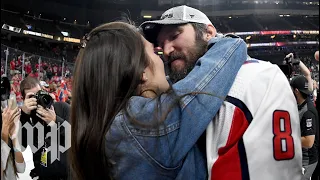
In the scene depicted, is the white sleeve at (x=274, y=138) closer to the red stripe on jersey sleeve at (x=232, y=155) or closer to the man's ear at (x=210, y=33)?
the red stripe on jersey sleeve at (x=232, y=155)

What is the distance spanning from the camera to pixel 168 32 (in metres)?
1.22

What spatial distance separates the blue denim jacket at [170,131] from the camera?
0.75m

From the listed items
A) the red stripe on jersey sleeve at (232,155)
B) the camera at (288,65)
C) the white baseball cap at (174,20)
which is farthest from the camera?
the camera at (288,65)

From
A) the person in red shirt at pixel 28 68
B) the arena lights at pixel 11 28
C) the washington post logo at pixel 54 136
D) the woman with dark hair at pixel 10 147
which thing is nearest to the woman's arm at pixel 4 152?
the woman with dark hair at pixel 10 147

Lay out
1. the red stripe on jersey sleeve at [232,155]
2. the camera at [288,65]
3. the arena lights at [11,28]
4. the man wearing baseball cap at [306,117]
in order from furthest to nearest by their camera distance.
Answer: the arena lights at [11,28] → the man wearing baseball cap at [306,117] → the camera at [288,65] → the red stripe on jersey sleeve at [232,155]

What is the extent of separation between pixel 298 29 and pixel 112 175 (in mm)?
23058

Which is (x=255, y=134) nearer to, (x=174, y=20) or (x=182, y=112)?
(x=182, y=112)

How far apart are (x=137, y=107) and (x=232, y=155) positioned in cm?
22

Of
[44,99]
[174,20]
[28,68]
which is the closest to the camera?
[174,20]

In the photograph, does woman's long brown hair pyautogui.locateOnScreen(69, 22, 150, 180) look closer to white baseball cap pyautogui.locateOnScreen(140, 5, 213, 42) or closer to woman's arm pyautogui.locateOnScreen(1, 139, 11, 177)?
white baseball cap pyautogui.locateOnScreen(140, 5, 213, 42)

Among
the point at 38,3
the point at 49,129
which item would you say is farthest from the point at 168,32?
the point at 38,3

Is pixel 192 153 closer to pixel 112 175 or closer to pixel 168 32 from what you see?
pixel 112 175

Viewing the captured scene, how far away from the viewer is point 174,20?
3.87 feet

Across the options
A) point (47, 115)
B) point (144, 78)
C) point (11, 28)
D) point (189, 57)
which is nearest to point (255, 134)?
point (144, 78)
